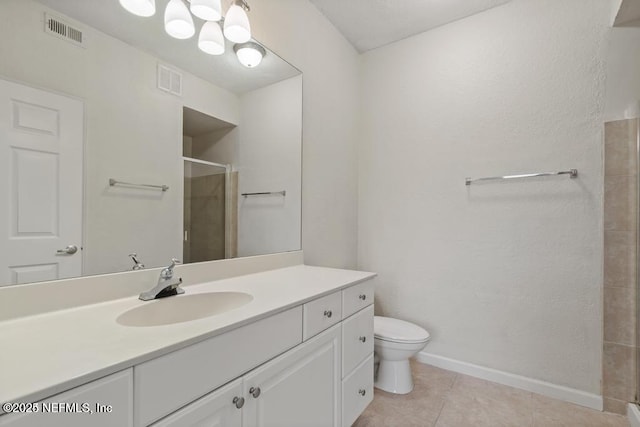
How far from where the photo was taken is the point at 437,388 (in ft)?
6.06

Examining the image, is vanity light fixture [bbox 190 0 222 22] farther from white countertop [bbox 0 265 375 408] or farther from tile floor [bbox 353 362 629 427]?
tile floor [bbox 353 362 629 427]

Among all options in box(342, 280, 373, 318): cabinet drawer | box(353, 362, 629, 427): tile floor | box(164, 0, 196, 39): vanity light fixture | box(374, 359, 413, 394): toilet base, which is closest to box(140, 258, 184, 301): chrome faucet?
box(342, 280, 373, 318): cabinet drawer

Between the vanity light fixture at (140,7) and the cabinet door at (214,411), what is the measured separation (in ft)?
4.38

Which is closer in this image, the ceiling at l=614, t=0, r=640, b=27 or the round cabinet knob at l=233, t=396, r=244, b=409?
the round cabinet knob at l=233, t=396, r=244, b=409

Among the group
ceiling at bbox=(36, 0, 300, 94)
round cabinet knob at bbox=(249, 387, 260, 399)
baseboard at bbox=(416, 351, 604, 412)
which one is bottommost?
baseboard at bbox=(416, 351, 604, 412)

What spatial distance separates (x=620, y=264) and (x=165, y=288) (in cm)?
227

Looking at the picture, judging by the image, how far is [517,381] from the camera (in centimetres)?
184

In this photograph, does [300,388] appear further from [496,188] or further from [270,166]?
[496,188]

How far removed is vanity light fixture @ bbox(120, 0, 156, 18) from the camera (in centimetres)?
107

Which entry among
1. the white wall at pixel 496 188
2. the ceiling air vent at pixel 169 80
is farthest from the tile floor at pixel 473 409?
the ceiling air vent at pixel 169 80

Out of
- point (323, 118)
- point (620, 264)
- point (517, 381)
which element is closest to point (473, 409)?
point (517, 381)

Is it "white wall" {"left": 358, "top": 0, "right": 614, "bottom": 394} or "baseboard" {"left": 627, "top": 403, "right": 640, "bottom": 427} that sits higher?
"white wall" {"left": 358, "top": 0, "right": 614, "bottom": 394}

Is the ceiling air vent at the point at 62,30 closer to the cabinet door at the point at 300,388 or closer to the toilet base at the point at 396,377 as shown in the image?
the cabinet door at the point at 300,388

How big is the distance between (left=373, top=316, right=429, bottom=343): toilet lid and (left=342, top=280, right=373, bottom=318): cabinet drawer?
0.39 m
